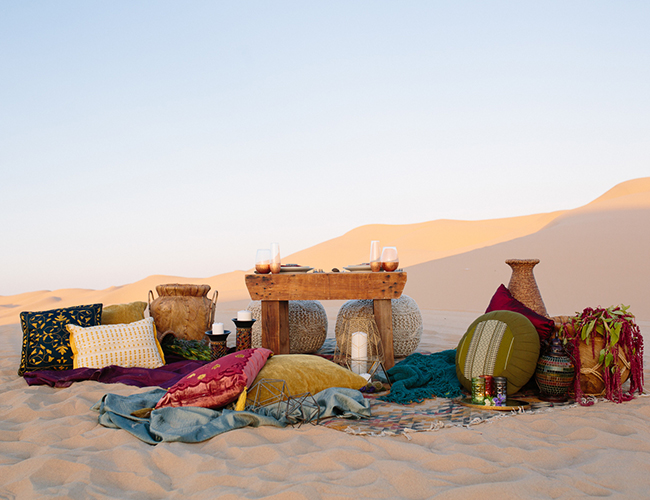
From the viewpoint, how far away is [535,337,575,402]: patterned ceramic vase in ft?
11.2

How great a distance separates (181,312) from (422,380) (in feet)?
9.30

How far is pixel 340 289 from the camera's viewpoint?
4.61 m

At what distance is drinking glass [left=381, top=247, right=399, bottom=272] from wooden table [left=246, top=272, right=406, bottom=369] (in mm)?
121

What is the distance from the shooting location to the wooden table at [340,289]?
15.0 ft

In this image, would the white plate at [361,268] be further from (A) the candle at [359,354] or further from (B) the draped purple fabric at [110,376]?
(B) the draped purple fabric at [110,376]

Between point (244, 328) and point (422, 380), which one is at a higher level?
point (244, 328)

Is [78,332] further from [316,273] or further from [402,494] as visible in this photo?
[402,494]

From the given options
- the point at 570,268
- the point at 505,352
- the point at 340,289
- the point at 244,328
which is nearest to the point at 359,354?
the point at 340,289

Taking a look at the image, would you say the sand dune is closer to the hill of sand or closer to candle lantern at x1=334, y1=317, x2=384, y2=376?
the hill of sand

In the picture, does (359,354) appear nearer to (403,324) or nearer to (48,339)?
(403,324)

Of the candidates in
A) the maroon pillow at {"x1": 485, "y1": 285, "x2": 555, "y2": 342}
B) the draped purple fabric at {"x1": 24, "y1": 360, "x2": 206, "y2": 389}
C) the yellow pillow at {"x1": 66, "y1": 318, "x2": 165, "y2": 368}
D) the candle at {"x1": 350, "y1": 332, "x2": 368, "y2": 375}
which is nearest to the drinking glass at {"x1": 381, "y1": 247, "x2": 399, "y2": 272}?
the candle at {"x1": 350, "y1": 332, "x2": 368, "y2": 375}

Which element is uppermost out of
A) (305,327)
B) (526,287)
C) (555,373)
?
(526,287)

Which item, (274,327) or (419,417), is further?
(274,327)

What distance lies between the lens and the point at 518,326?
3.56m
